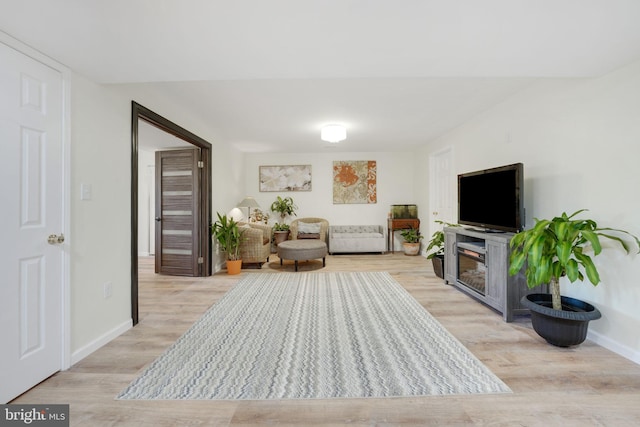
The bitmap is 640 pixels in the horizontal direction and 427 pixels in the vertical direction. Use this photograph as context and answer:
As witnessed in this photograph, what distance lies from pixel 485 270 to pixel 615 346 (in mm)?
1005

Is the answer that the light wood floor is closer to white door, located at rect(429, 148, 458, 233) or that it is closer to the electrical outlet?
the electrical outlet

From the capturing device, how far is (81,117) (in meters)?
1.90

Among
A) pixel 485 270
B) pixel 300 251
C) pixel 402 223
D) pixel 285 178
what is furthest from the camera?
pixel 285 178

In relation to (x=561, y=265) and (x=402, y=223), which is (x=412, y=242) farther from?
(x=561, y=265)

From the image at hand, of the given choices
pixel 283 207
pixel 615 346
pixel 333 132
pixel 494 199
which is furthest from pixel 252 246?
pixel 615 346

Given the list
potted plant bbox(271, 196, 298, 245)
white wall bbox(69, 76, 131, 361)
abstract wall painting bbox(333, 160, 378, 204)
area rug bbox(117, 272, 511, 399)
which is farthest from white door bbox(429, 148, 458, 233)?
white wall bbox(69, 76, 131, 361)

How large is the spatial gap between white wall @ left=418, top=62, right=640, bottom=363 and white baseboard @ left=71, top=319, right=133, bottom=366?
151 inches

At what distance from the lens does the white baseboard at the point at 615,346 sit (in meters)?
1.82

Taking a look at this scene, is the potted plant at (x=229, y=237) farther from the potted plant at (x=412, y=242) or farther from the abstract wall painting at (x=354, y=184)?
the potted plant at (x=412, y=242)

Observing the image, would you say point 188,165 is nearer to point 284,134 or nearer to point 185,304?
point 284,134

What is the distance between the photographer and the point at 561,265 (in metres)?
1.96

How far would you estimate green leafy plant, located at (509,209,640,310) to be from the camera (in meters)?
1.84

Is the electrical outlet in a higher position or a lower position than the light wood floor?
higher

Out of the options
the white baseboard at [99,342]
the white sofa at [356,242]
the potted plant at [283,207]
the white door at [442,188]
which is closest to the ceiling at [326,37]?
the white baseboard at [99,342]
